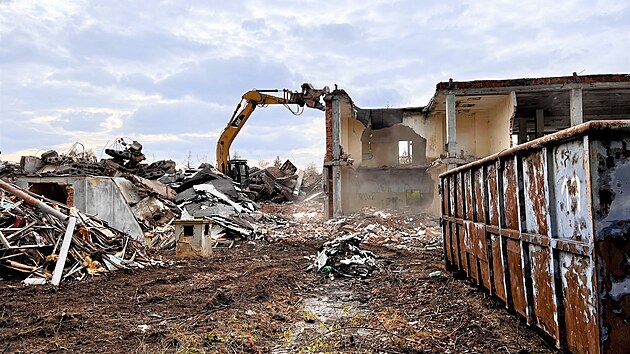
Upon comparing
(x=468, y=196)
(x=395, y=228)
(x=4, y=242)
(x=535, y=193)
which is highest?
(x=535, y=193)

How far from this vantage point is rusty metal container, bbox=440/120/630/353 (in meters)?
3.18

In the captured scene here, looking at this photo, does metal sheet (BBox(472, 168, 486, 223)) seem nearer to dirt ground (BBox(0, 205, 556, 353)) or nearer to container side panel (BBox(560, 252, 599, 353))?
dirt ground (BBox(0, 205, 556, 353))

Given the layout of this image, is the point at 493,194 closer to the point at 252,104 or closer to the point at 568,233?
the point at 568,233

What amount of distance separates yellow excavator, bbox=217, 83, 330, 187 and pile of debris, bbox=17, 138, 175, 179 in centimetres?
296

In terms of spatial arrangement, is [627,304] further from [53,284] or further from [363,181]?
[363,181]

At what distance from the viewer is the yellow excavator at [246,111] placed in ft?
72.6

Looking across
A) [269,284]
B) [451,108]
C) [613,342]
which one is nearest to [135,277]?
[269,284]

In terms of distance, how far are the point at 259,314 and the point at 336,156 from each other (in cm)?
1418

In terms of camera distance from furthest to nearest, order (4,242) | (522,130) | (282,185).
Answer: (282,185)
(522,130)
(4,242)

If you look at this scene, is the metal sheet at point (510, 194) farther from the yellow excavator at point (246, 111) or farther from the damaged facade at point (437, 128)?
the yellow excavator at point (246, 111)

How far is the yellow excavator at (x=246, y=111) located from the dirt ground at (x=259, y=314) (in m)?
13.0

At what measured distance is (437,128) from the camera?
21484 mm

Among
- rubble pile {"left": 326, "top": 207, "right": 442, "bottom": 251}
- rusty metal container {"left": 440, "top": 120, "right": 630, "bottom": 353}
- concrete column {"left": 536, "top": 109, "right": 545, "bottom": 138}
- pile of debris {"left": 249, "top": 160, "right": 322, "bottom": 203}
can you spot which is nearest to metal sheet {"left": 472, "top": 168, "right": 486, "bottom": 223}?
rusty metal container {"left": 440, "top": 120, "right": 630, "bottom": 353}

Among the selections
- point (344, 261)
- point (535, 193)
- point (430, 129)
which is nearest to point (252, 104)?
point (430, 129)
